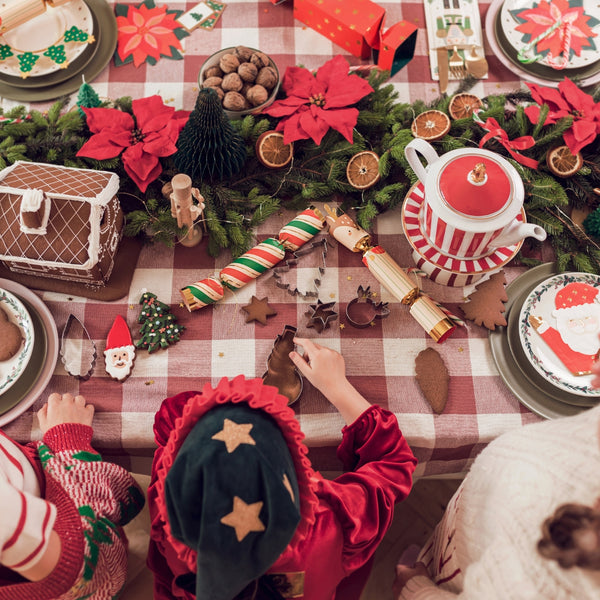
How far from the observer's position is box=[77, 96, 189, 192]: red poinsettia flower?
1088 millimetres

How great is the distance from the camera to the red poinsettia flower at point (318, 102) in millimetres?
1105

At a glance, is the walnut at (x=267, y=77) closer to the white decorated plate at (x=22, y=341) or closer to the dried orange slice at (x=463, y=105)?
the dried orange slice at (x=463, y=105)

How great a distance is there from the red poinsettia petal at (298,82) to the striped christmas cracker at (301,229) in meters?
0.27

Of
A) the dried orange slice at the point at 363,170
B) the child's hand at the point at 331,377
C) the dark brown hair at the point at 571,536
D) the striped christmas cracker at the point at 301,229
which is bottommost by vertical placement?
the child's hand at the point at 331,377

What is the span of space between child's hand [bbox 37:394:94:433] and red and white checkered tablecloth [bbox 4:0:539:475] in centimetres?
2

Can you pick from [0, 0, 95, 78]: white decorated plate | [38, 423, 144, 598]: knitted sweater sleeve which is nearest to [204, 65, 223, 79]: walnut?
[0, 0, 95, 78]: white decorated plate

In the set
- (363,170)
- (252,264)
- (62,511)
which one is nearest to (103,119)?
(252,264)

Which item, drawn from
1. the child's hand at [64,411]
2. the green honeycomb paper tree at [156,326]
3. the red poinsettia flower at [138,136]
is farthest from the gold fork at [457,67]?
the child's hand at [64,411]

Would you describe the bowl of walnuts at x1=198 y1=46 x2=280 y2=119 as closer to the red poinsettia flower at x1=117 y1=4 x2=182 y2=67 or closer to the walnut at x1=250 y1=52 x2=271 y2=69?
the walnut at x1=250 y1=52 x2=271 y2=69

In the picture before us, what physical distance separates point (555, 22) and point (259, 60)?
0.73 metres

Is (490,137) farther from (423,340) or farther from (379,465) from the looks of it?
(379,465)

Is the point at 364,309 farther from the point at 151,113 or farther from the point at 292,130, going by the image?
the point at 151,113

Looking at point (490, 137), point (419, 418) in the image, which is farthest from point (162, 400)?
point (490, 137)

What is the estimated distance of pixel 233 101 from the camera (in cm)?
111
